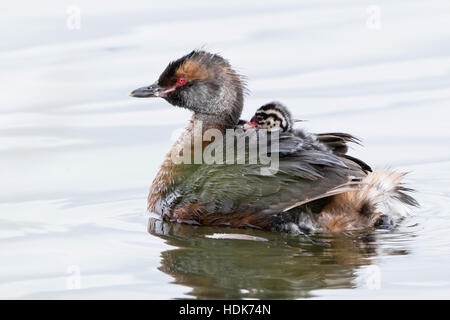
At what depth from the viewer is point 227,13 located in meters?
12.7

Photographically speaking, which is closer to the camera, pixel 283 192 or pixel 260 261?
pixel 260 261

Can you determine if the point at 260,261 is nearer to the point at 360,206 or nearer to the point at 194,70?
the point at 360,206

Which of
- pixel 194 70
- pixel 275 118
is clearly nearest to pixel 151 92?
pixel 194 70

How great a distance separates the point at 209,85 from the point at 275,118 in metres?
0.64

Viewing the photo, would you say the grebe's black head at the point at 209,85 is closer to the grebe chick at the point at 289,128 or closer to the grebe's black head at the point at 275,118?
the grebe chick at the point at 289,128

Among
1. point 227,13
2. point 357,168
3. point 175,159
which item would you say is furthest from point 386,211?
point 227,13

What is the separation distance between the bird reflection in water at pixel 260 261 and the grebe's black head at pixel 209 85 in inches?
41.0

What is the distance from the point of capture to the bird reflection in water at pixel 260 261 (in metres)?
6.78

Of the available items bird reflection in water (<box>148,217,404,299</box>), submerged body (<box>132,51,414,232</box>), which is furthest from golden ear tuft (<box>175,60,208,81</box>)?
bird reflection in water (<box>148,217,404,299</box>)

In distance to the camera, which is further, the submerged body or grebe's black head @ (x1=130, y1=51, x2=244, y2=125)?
grebe's black head @ (x1=130, y1=51, x2=244, y2=125)

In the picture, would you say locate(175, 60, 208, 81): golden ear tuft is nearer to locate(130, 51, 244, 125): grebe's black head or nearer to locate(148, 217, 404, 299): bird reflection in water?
locate(130, 51, 244, 125): grebe's black head

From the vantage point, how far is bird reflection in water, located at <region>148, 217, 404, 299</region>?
6.78 meters

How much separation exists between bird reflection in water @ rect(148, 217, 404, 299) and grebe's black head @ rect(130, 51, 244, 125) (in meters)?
1.04

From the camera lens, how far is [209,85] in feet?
28.7
